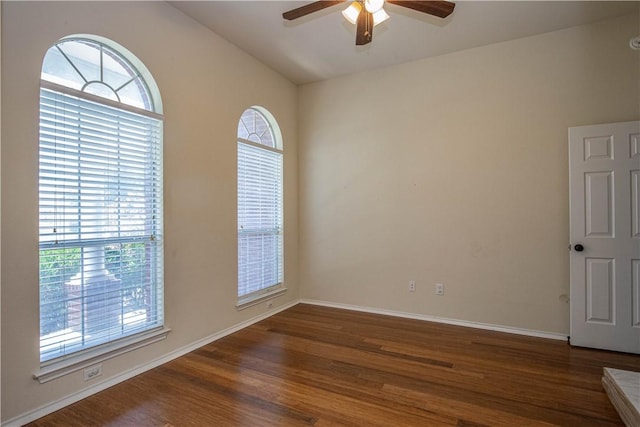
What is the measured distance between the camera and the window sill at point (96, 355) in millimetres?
1977

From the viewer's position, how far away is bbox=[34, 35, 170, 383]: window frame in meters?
2.01

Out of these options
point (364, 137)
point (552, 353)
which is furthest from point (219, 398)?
point (364, 137)

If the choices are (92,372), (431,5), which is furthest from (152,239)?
(431,5)

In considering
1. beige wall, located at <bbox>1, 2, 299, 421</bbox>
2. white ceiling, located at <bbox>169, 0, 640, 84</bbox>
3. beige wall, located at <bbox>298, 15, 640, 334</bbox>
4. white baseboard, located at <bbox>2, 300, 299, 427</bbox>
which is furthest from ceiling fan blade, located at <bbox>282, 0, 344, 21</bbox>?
white baseboard, located at <bbox>2, 300, 299, 427</bbox>

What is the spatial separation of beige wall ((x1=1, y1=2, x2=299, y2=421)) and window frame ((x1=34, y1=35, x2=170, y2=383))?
51 millimetres

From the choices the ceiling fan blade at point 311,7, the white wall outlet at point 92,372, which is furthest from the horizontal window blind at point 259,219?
the ceiling fan blade at point 311,7

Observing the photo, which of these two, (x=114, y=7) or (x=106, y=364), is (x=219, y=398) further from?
(x=114, y=7)

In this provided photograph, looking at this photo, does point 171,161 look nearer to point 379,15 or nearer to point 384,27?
point 379,15

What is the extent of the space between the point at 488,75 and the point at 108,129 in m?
3.63

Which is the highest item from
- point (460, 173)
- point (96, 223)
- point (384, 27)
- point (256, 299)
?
point (384, 27)

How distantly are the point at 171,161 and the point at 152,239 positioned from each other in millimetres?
680

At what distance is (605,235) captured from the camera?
2.87m

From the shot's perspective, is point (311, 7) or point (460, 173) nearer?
point (311, 7)

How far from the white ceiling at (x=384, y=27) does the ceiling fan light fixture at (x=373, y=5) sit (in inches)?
27.5
